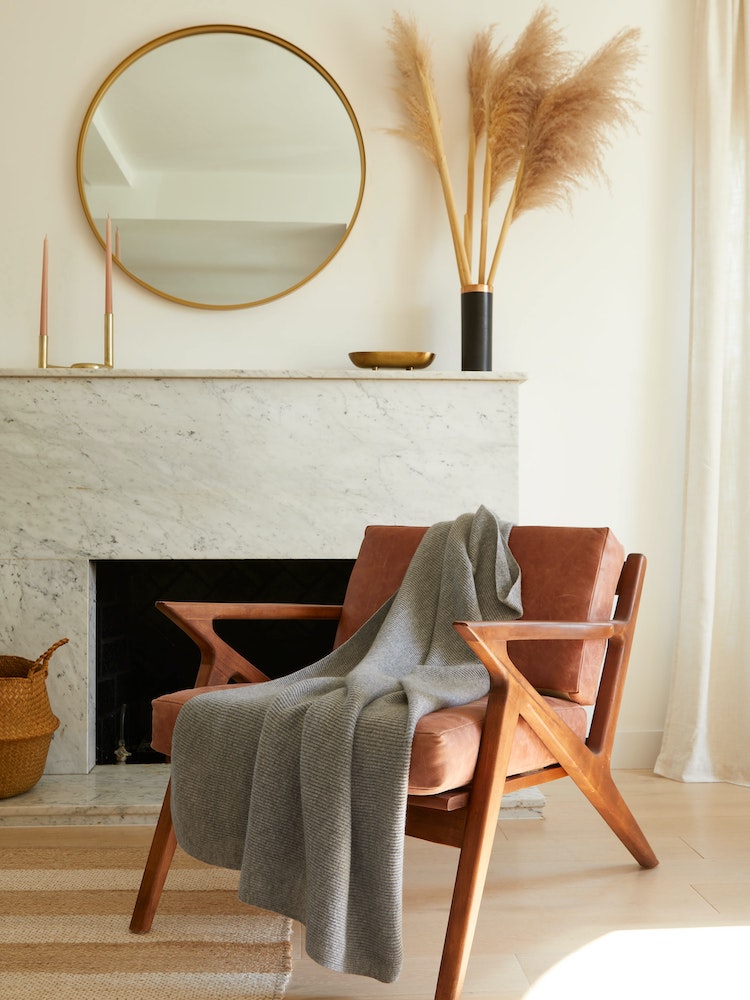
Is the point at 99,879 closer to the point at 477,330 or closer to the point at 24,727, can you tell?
the point at 24,727

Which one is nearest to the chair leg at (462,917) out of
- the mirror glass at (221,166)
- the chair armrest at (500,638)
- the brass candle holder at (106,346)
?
the chair armrest at (500,638)

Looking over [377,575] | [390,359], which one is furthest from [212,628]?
[390,359]

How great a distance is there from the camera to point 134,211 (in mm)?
2943

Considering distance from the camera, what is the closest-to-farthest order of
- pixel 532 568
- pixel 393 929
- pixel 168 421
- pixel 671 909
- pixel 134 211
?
1. pixel 393 929
2. pixel 671 909
3. pixel 532 568
4. pixel 168 421
5. pixel 134 211

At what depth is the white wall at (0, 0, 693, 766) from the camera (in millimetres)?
2957

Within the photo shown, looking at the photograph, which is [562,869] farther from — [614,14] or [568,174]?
[614,14]

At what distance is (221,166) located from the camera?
296 cm

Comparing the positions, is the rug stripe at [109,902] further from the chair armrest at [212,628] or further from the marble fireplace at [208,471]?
the marble fireplace at [208,471]

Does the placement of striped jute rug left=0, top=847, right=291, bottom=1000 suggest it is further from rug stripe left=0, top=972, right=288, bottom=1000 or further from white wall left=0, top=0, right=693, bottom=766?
white wall left=0, top=0, right=693, bottom=766

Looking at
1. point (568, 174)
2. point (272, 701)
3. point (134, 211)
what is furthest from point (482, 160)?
point (272, 701)

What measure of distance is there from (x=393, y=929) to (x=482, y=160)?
2361mm

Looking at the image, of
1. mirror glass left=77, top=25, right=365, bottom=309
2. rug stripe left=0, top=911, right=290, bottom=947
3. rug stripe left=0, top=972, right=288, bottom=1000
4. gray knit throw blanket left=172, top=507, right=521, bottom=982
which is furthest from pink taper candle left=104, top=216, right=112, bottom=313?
rug stripe left=0, top=972, right=288, bottom=1000

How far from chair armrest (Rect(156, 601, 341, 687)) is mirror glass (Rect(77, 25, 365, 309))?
123cm

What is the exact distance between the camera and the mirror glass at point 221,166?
2949 mm
